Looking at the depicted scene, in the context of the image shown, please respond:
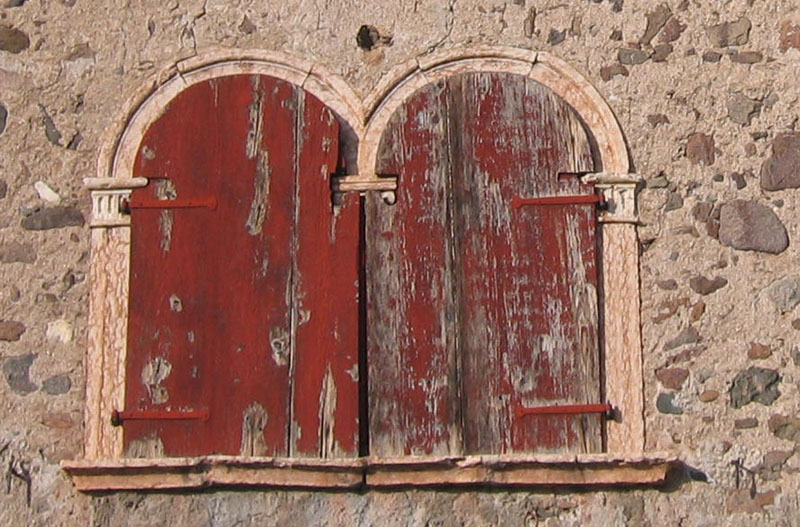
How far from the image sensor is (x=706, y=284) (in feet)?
19.2

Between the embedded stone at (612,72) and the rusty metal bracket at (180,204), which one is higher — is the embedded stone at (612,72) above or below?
above

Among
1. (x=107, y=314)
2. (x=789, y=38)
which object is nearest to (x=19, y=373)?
(x=107, y=314)

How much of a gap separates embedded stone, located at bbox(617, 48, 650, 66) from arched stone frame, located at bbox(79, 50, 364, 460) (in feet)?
3.40

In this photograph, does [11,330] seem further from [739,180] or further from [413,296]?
[739,180]

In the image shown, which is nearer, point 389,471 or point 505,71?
point 389,471

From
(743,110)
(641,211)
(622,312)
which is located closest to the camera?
(622,312)

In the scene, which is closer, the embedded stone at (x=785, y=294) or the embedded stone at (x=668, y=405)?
the embedded stone at (x=668, y=405)

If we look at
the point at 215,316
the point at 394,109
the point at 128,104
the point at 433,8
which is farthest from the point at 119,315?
the point at 433,8

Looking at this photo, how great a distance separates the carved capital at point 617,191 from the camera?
5910 mm

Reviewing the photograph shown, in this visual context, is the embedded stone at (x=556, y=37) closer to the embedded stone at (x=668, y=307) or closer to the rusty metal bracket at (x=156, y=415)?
the embedded stone at (x=668, y=307)

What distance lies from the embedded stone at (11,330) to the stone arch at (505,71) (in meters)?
1.41

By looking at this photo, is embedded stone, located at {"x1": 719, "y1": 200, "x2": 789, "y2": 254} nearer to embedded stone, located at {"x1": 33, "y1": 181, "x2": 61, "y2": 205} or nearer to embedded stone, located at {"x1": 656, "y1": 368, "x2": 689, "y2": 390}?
embedded stone, located at {"x1": 656, "y1": 368, "x2": 689, "y2": 390}

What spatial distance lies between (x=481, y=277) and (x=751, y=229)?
1.03 meters

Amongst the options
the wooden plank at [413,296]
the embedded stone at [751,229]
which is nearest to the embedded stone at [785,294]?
the embedded stone at [751,229]
